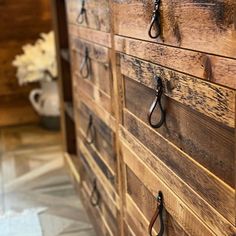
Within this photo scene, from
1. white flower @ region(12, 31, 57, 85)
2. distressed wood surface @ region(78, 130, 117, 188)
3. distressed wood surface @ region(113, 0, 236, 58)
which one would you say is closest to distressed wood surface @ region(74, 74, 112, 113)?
distressed wood surface @ region(78, 130, 117, 188)

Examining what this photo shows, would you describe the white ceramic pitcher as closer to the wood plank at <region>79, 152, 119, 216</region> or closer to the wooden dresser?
the wood plank at <region>79, 152, 119, 216</region>

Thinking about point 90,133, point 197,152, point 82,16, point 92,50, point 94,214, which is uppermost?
point 82,16

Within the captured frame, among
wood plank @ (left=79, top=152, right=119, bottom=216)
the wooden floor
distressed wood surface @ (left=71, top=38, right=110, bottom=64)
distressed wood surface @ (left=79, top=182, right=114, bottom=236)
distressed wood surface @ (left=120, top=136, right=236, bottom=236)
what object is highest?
distressed wood surface @ (left=71, top=38, right=110, bottom=64)

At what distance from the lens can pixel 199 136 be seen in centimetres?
87

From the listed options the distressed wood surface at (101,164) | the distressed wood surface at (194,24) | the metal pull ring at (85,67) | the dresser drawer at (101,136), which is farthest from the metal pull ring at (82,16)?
the distressed wood surface at (194,24)

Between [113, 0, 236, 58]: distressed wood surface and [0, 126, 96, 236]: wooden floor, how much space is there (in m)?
1.20

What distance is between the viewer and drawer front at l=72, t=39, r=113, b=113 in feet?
4.96

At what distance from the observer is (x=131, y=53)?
3.90 feet

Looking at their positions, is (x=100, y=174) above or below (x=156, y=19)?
below

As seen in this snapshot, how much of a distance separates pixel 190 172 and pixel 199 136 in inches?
3.3

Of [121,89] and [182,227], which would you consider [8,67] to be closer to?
[121,89]

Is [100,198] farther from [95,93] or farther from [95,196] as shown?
[95,93]

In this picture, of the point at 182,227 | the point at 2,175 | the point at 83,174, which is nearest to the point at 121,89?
the point at 182,227

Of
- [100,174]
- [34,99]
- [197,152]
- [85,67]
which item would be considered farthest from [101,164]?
[34,99]
